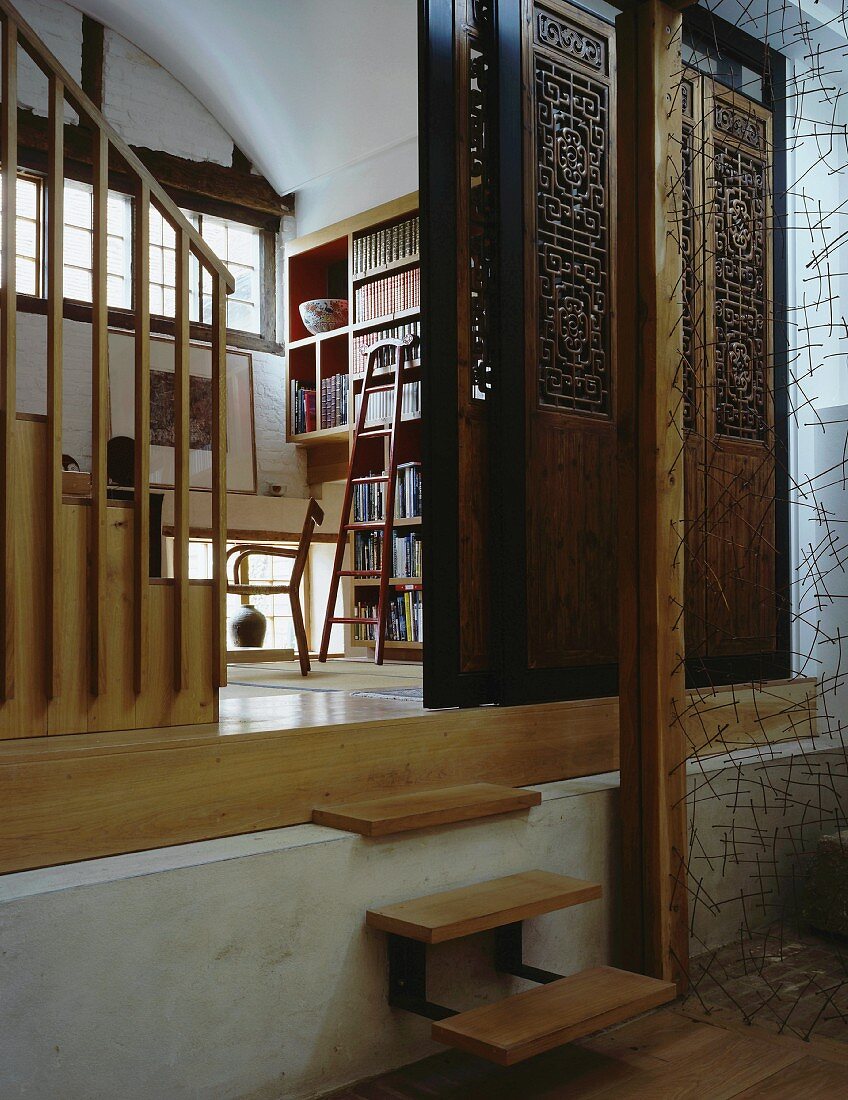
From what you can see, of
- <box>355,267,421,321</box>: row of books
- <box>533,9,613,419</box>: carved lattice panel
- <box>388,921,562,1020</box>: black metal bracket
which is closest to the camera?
<box>388,921,562,1020</box>: black metal bracket

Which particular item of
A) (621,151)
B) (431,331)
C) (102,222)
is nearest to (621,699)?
(431,331)

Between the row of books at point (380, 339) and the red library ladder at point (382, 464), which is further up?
the row of books at point (380, 339)

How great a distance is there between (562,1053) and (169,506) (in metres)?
4.46

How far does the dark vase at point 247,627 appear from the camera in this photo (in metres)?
5.83

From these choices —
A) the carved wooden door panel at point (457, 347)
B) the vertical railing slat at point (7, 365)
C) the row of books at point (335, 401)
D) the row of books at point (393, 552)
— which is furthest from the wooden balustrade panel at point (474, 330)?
the row of books at point (335, 401)

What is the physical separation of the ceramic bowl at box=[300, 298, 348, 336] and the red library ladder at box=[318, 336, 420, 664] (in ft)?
2.36

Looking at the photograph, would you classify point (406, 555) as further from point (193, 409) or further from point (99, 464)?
point (99, 464)

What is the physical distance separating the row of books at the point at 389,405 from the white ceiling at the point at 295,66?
152 centimetres

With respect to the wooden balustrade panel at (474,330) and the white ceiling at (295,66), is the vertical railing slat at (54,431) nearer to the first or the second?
the wooden balustrade panel at (474,330)

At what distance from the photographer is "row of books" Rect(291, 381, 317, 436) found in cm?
693

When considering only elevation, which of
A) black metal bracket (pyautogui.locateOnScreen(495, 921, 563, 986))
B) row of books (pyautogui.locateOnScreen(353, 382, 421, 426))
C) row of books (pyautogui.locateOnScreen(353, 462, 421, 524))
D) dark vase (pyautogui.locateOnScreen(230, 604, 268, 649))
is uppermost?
row of books (pyautogui.locateOnScreen(353, 382, 421, 426))

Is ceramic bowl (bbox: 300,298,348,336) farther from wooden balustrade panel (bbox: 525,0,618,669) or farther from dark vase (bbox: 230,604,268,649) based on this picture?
wooden balustrade panel (bbox: 525,0,618,669)

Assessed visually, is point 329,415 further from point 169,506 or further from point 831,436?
point 831,436

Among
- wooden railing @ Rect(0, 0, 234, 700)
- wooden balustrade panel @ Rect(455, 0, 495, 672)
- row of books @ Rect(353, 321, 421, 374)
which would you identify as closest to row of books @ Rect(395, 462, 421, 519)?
row of books @ Rect(353, 321, 421, 374)
